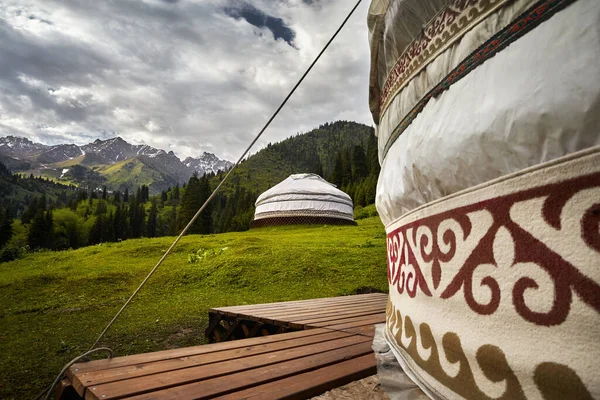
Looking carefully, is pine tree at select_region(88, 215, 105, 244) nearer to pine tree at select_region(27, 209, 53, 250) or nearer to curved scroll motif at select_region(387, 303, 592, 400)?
A: pine tree at select_region(27, 209, 53, 250)

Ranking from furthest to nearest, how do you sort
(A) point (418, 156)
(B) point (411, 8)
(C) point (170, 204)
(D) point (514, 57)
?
(C) point (170, 204) → (B) point (411, 8) → (A) point (418, 156) → (D) point (514, 57)

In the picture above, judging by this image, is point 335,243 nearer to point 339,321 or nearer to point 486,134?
point 339,321

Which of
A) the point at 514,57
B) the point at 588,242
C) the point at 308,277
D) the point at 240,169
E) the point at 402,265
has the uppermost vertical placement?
the point at 240,169

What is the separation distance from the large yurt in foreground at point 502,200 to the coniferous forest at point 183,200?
8.32 metres

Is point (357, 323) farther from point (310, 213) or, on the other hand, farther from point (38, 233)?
point (38, 233)

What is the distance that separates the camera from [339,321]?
83.1 inches

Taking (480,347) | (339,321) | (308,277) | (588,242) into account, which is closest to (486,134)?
(588,242)

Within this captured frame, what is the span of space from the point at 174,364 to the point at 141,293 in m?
4.66

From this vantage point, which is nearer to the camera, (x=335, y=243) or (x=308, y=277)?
(x=308, y=277)

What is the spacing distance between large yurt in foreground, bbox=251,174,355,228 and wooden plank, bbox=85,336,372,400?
49.8 feet

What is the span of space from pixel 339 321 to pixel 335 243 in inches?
272

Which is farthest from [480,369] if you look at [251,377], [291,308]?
[291,308]

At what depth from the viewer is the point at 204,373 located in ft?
3.76

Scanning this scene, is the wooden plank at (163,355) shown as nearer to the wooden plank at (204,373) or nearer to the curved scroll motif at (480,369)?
the wooden plank at (204,373)
